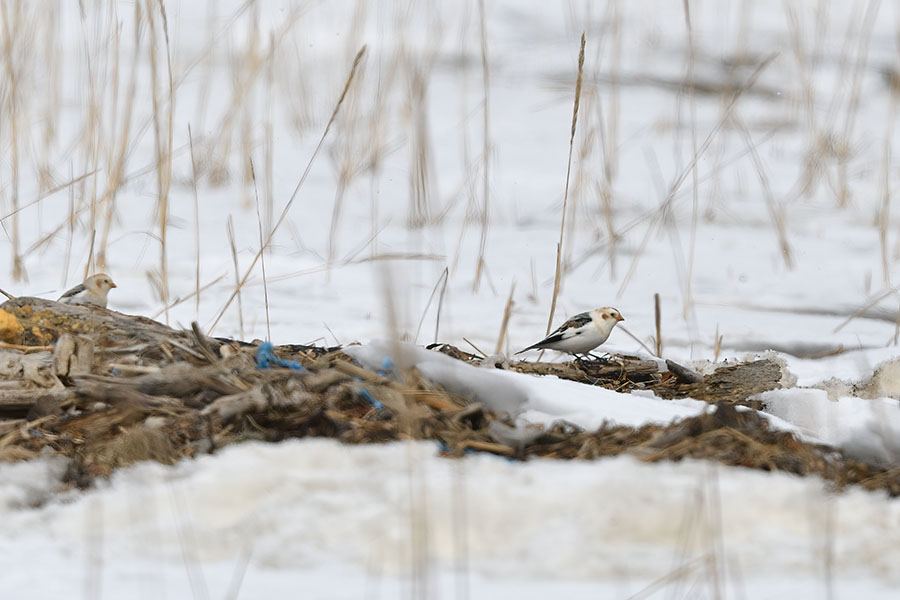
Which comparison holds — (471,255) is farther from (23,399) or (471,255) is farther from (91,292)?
(23,399)

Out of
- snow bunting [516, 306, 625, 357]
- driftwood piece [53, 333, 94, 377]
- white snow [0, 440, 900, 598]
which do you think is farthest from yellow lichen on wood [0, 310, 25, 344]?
snow bunting [516, 306, 625, 357]

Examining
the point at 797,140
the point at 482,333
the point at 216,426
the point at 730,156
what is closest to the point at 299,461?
the point at 216,426

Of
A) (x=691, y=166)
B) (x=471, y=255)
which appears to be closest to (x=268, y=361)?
(x=691, y=166)

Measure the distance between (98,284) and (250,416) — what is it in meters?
1.35

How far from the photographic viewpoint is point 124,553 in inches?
43.8

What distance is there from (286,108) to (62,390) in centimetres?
476

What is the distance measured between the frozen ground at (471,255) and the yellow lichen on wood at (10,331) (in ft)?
1.73

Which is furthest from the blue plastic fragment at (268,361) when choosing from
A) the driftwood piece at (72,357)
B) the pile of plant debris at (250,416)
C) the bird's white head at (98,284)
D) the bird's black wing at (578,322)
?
the bird's white head at (98,284)

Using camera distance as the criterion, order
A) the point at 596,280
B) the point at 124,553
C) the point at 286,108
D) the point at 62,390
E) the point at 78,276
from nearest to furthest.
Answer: the point at 124,553 < the point at 62,390 < the point at 78,276 < the point at 596,280 < the point at 286,108

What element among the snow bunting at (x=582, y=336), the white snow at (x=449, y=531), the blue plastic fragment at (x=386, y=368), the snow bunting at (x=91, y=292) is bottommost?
the white snow at (x=449, y=531)

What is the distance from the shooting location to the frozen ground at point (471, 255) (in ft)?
3.60

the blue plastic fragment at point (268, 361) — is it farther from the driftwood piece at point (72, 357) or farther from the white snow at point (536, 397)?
the driftwood piece at point (72, 357)

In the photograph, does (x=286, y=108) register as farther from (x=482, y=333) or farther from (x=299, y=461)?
(x=299, y=461)

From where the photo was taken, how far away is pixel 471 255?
4.20 metres
